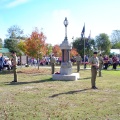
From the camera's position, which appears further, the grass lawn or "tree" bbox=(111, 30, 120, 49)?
"tree" bbox=(111, 30, 120, 49)

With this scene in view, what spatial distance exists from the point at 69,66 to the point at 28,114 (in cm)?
1112

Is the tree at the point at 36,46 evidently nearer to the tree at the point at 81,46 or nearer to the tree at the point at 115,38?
the tree at the point at 81,46

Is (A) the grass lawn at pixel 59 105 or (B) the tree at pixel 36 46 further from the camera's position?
(B) the tree at pixel 36 46

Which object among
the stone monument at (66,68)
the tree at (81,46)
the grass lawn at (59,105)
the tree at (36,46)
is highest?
the tree at (81,46)

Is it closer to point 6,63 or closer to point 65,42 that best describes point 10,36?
point 6,63

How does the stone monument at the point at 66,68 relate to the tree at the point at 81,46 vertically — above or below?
below

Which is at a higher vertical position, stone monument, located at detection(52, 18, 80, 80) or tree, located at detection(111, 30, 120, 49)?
tree, located at detection(111, 30, 120, 49)

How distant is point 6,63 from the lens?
27.4m

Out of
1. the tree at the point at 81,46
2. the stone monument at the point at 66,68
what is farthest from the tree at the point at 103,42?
the stone monument at the point at 66,68

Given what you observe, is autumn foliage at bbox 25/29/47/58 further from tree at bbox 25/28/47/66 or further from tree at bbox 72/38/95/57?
tree at bbox 72/38/95/57

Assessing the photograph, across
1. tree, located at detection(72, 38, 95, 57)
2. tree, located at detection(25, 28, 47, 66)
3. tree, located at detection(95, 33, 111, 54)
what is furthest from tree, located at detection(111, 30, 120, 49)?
tree, located at detection(25, 28, 47, 66)

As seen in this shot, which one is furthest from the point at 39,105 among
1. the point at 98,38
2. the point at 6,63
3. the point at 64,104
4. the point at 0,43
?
the point at 0,43

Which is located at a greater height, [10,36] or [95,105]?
[10,36]

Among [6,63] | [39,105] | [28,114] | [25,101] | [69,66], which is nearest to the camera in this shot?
[28,114]
